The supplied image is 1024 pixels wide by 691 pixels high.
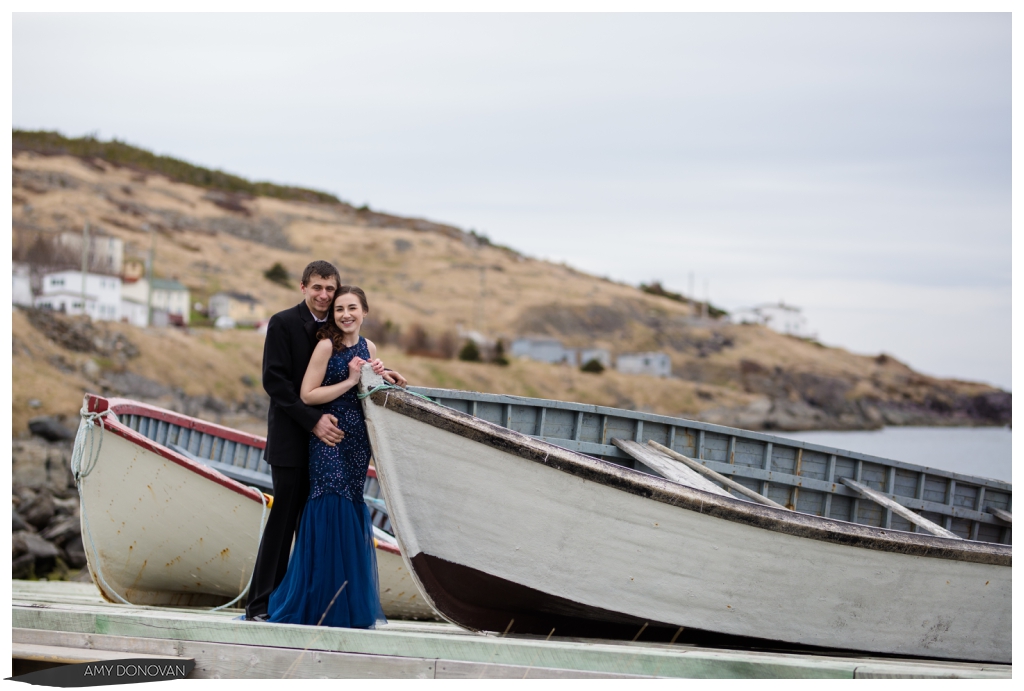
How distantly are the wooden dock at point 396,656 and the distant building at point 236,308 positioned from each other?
48091 millimetres

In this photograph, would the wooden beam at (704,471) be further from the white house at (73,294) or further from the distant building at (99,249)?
the distant building at (99,249)

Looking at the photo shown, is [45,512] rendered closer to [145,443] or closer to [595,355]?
[145,443]

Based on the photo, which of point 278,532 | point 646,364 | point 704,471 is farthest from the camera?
point 646,364

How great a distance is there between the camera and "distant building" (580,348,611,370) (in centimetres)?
5680

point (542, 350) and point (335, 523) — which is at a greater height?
point (542, 350)

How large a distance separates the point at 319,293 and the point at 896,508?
15.4 feet

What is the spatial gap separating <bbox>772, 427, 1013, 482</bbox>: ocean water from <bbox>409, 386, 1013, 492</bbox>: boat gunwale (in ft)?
51.3

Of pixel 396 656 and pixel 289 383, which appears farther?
pixel 289 383

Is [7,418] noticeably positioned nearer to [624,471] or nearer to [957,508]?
[624,471]

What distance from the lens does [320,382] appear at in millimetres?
4848

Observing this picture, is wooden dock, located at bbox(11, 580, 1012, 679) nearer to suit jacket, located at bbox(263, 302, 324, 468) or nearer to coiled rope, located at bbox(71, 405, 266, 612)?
suit jacket, located at bbox(263, 302, 324, 468)

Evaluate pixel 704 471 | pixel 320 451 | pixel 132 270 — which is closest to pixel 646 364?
pixel 132 270

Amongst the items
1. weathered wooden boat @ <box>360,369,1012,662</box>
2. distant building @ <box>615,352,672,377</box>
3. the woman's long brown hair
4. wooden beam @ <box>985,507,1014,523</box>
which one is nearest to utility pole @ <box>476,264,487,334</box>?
distant building @ <box>615,352,672,377</box>

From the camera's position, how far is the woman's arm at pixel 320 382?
4.80 metres
